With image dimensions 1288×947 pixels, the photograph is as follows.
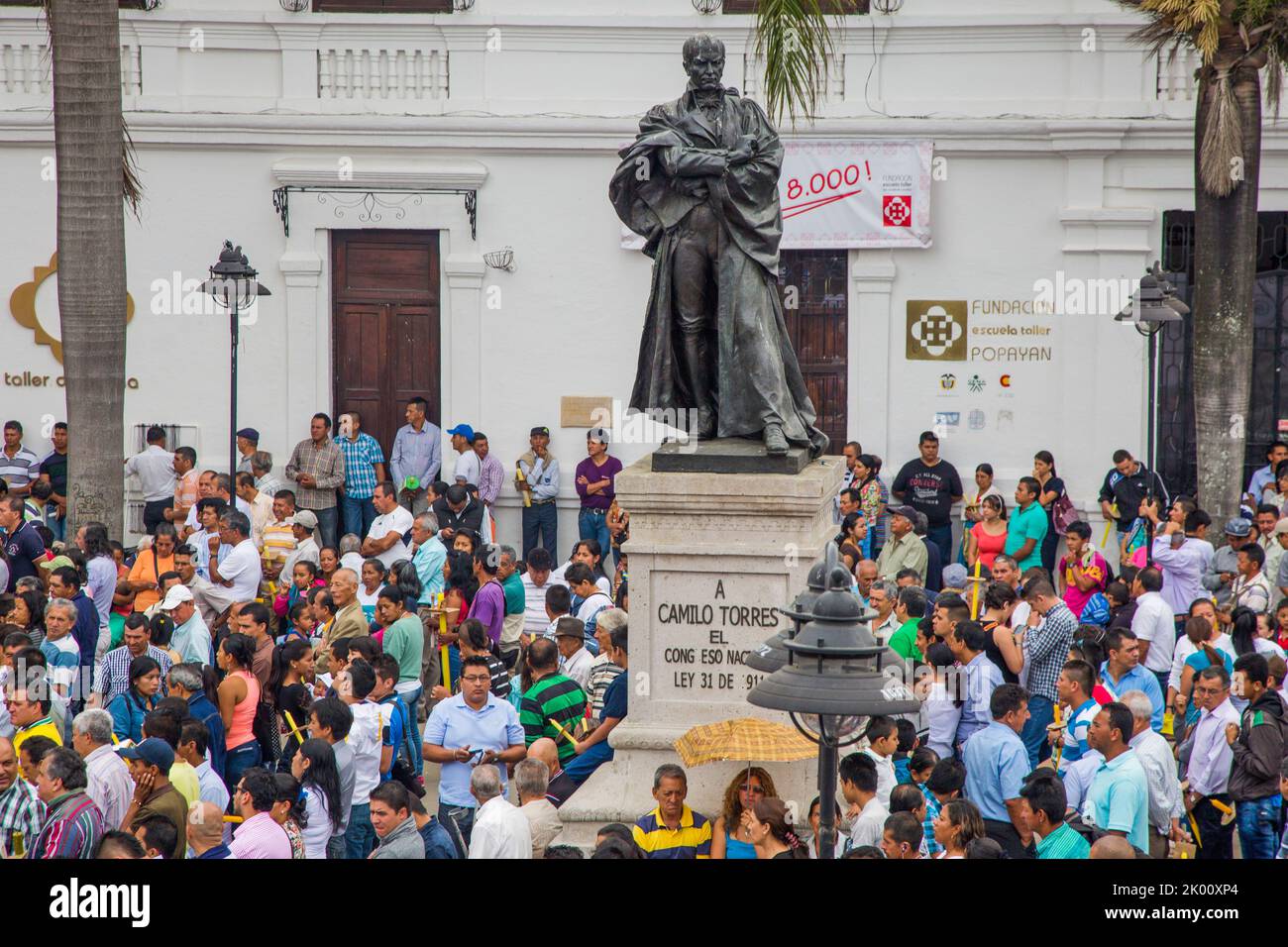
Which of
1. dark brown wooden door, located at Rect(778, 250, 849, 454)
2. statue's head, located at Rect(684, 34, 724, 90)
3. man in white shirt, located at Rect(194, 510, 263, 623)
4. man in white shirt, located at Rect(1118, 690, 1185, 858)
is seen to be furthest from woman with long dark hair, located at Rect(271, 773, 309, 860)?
dark brown wooden door, located at Rect(778, 250, 849, 454)

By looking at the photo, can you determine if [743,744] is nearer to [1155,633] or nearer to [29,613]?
[1155,633]

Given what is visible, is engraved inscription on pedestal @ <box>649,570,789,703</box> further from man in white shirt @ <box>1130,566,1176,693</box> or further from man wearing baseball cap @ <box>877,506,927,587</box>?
man wearing baseball cap @ <box>877,506,927,587</box>

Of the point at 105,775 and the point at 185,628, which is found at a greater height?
the point at 185,628

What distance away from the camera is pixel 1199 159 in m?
16.8

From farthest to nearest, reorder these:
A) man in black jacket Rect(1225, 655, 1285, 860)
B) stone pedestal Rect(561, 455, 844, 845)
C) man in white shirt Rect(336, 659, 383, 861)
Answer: man in black jacket Rect(1225, 655, 1285, 860) < man in white shirt Rect(336, 659, 383, 861) < stone pedestal Rect(561, 455, 844, 845)

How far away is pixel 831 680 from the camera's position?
621 cm

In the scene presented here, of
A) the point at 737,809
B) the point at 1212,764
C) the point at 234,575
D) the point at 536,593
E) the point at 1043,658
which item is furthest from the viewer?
the point at 536,593

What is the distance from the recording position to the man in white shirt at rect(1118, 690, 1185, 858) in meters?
9.15

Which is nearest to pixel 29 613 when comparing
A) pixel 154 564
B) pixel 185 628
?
pixel 185 628

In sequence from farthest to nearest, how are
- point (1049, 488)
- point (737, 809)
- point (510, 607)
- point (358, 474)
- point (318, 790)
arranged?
1. point (358, 474)
2. point (1049, 488)
3. point (510, 607)
4. point (318, 790)
5. point (737, 809)

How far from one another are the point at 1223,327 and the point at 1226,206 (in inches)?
46.4

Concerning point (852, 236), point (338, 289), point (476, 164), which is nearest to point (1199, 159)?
point (852, 236)

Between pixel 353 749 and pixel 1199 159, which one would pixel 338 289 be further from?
pixel 353 749

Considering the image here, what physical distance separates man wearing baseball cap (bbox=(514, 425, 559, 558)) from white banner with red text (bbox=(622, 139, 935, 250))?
2.53 m
